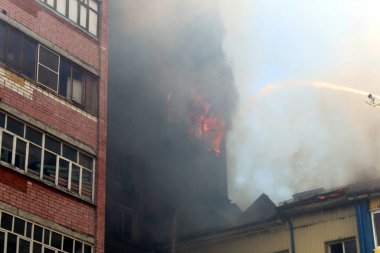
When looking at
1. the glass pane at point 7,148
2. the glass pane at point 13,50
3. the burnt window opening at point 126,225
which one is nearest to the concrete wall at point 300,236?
the burnt window opening at point 126,225

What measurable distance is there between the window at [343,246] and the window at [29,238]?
1090 centimetres

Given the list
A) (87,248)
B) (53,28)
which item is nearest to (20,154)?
(87,248)

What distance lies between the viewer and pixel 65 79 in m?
27.6

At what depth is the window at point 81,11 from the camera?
92.2ft

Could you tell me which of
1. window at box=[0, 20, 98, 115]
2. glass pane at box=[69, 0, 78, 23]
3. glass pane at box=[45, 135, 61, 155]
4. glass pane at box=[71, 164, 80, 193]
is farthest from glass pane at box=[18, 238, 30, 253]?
glass pane at box=[69, 0, 78, 23]

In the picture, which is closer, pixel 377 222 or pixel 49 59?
pixel 49 59

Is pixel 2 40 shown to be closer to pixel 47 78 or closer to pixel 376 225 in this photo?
pixel 47 78

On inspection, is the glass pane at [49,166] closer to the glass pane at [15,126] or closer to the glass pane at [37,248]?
the glass pane at [15,126]

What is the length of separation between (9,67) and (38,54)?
1.50 m

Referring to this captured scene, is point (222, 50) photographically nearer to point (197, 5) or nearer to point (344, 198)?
point (197, 5)

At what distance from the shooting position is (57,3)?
28.1 m

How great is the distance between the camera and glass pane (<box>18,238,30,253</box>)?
23584mm

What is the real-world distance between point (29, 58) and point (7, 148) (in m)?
3.54

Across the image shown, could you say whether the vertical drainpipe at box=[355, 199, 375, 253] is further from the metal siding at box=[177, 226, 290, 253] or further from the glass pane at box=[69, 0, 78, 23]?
the glass pane at box=[69, 0, 78, 23]
